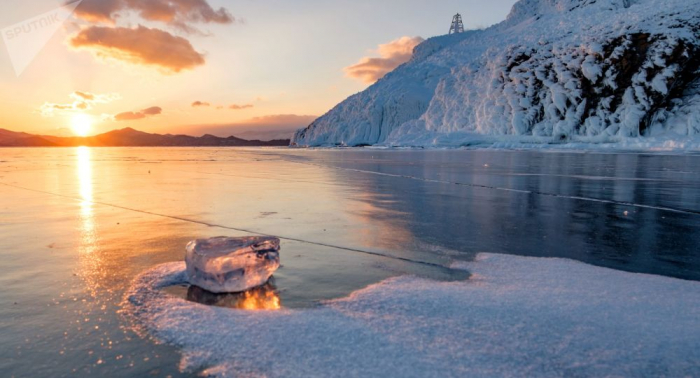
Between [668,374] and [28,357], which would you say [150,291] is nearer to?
[28,357]

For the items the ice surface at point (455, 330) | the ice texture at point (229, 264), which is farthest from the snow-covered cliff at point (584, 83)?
the ice texture at point (229, 264)

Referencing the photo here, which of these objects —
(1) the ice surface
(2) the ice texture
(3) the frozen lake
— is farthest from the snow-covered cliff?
(2) the ice texture

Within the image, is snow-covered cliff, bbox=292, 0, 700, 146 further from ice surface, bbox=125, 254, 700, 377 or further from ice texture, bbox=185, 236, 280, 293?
ice texture, bbox=185, 236, 280, 293

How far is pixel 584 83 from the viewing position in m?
48.6

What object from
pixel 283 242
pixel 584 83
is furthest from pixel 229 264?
pixel 584 83

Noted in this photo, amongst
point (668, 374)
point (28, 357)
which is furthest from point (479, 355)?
point (28, 357)

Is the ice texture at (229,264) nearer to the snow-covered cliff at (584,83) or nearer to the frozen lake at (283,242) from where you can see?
the frozen lake at (283,242)

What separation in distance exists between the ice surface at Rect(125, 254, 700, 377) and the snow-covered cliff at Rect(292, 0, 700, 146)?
49.3 metres

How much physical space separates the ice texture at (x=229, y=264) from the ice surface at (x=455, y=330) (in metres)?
0.23

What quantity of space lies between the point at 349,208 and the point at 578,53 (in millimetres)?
54544

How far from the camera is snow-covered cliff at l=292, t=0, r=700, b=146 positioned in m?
42.8

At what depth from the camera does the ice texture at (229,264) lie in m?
2.45

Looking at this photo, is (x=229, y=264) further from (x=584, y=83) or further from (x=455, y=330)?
(x=584, y=83)

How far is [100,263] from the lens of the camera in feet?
9.91
